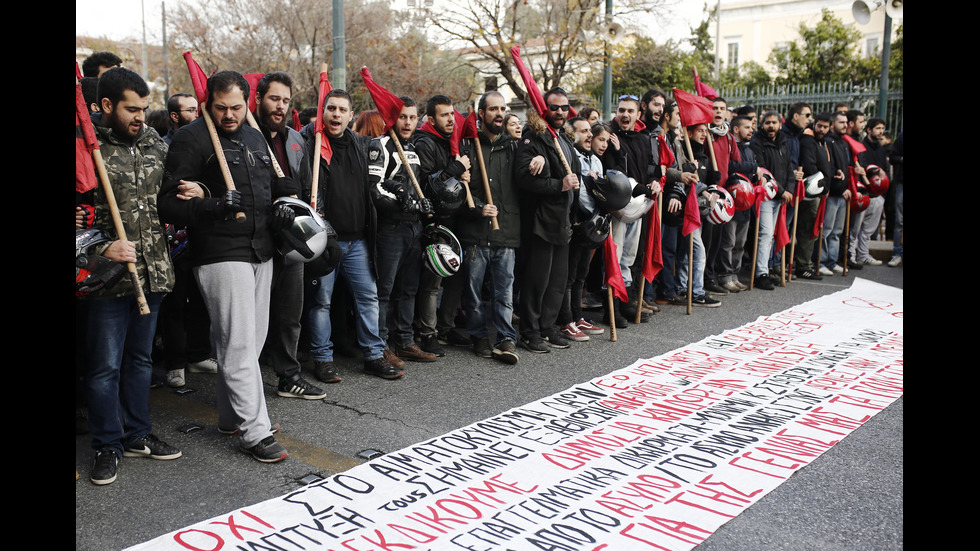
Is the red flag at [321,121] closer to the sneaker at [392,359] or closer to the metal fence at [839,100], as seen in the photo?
the sneaker at [392,359]

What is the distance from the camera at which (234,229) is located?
418 centimetres

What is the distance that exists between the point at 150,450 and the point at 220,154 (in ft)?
5.26

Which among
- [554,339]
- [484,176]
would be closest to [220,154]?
[484,176]

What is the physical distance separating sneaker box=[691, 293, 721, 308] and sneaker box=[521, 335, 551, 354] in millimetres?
2714

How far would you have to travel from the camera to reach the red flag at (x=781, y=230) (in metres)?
9.86

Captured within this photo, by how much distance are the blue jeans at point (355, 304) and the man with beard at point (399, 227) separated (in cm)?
26

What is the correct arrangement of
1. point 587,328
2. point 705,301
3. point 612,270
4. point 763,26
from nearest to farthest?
1. point 612,270
2. point 587,328
3. point 705,301
4. point 763,26

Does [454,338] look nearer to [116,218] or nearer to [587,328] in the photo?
[587,328]

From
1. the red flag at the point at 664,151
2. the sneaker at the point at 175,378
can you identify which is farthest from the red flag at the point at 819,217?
the sneaker at the point at 175,378

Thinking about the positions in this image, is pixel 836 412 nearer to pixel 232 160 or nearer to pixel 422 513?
pixel 422 513

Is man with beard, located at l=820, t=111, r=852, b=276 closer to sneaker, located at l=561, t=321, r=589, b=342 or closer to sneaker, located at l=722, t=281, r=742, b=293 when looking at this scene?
sneaker, located at l=722, t=281, r=742, b=293

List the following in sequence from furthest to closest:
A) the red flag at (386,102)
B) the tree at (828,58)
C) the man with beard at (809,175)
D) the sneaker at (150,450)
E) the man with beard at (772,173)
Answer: the tree at (828,58), the man with beard at (809,175), the man with beard at (772,173), the red flag at (386,102), the sneaker at (150,450)

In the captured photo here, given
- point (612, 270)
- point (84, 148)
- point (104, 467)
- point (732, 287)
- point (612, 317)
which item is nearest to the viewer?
point (84, 148)

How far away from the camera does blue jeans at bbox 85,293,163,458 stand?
13.2 feet
